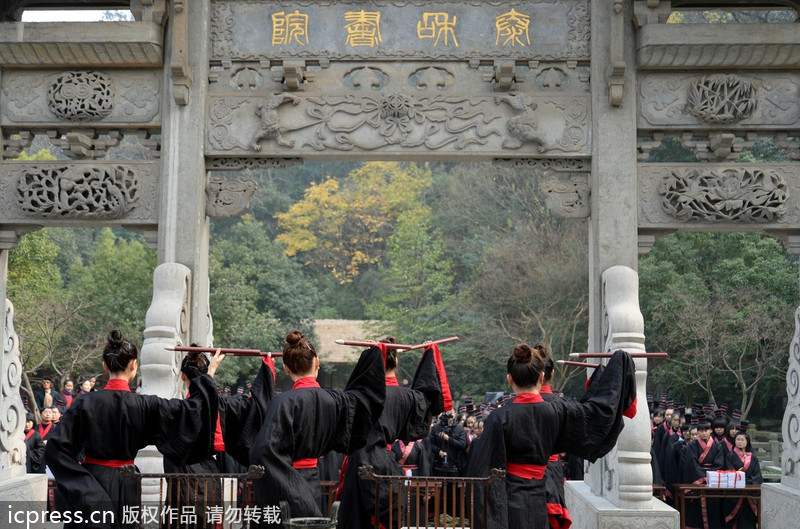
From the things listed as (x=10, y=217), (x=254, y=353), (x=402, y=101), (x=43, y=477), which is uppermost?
(x=402, y=101)

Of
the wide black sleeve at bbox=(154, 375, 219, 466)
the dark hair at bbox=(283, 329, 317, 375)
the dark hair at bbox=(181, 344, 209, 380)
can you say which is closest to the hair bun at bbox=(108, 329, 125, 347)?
the wide black sleeve at bbox=(154, 375, 219, 466)

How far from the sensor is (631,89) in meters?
7.37

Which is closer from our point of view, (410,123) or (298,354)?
(298,354)

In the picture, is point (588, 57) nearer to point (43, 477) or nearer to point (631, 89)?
point (631, 89)

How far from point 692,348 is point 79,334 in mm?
12010

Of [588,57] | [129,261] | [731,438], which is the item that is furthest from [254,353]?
[129,261]

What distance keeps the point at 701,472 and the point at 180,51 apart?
6.36 metres

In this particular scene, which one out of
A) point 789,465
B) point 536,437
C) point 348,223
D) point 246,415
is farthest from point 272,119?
point 348,223

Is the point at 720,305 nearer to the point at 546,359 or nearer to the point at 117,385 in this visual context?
the point at 546,359

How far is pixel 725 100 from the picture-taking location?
23.8ft

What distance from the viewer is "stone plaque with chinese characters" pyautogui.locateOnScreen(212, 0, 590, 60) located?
743 cm

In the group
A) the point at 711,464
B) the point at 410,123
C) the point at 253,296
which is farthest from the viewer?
the point at 253,296

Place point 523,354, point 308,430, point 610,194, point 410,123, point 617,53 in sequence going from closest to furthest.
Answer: point 523,354 → point 308,430 → point 617,53 → point 610,194 → point 410,123

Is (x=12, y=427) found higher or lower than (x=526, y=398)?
lower
